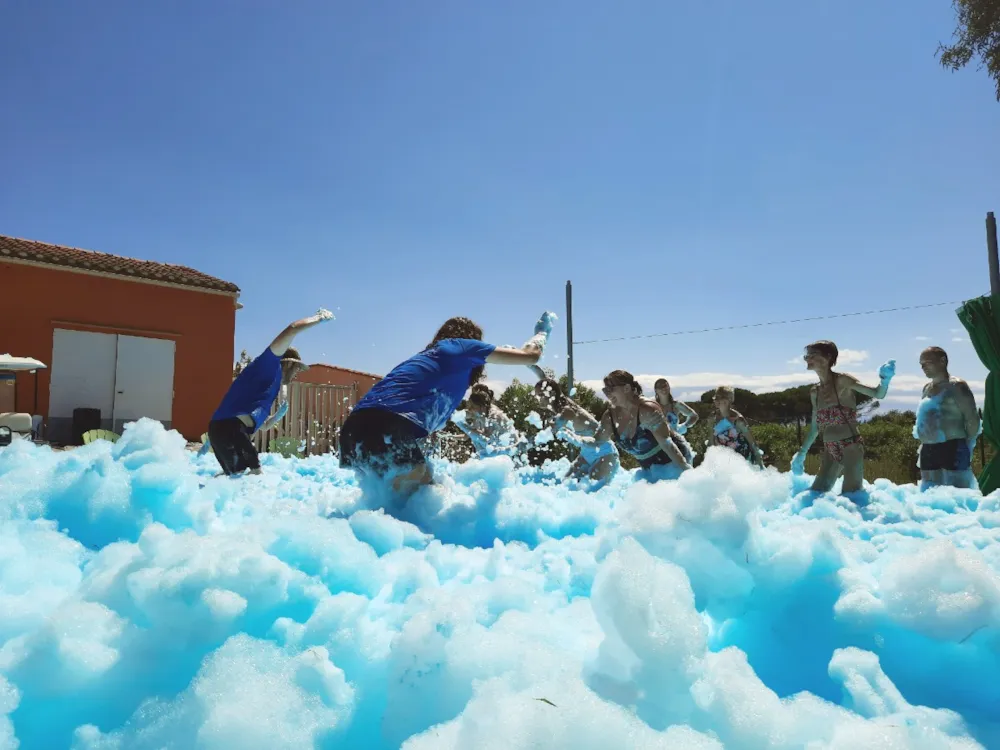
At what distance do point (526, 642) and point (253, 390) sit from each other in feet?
13.6

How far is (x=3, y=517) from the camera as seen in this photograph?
285cm

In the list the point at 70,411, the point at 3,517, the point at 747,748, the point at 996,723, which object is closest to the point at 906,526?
the point at 996,723

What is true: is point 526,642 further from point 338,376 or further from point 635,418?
point 338,376

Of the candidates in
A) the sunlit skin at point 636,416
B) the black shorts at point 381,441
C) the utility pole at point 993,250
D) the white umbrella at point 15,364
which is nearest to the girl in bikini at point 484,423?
the sunlit skin at point 636,416

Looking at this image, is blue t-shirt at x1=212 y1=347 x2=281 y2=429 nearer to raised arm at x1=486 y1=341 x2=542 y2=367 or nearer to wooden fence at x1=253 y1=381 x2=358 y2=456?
raised arm at x1=486 y1=341 x2=542 y2=367

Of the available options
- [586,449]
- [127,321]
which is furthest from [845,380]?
[127,321]

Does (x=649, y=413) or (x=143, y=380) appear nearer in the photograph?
(x=649, y=413)

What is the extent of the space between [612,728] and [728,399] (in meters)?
6.73

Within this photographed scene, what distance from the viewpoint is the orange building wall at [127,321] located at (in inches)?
506

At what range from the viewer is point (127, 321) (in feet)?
47.0

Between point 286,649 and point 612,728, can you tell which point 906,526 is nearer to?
point 612,728

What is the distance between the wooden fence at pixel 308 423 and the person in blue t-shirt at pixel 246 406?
19.4 ft

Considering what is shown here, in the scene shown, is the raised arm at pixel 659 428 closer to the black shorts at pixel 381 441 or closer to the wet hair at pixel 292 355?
the black shorts at pixel 381 441

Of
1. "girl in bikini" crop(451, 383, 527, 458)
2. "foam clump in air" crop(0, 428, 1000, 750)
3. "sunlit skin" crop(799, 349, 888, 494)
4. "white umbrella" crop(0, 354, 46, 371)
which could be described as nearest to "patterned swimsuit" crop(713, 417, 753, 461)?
"sunlit skin" crop(799, 349, 888, 494)
